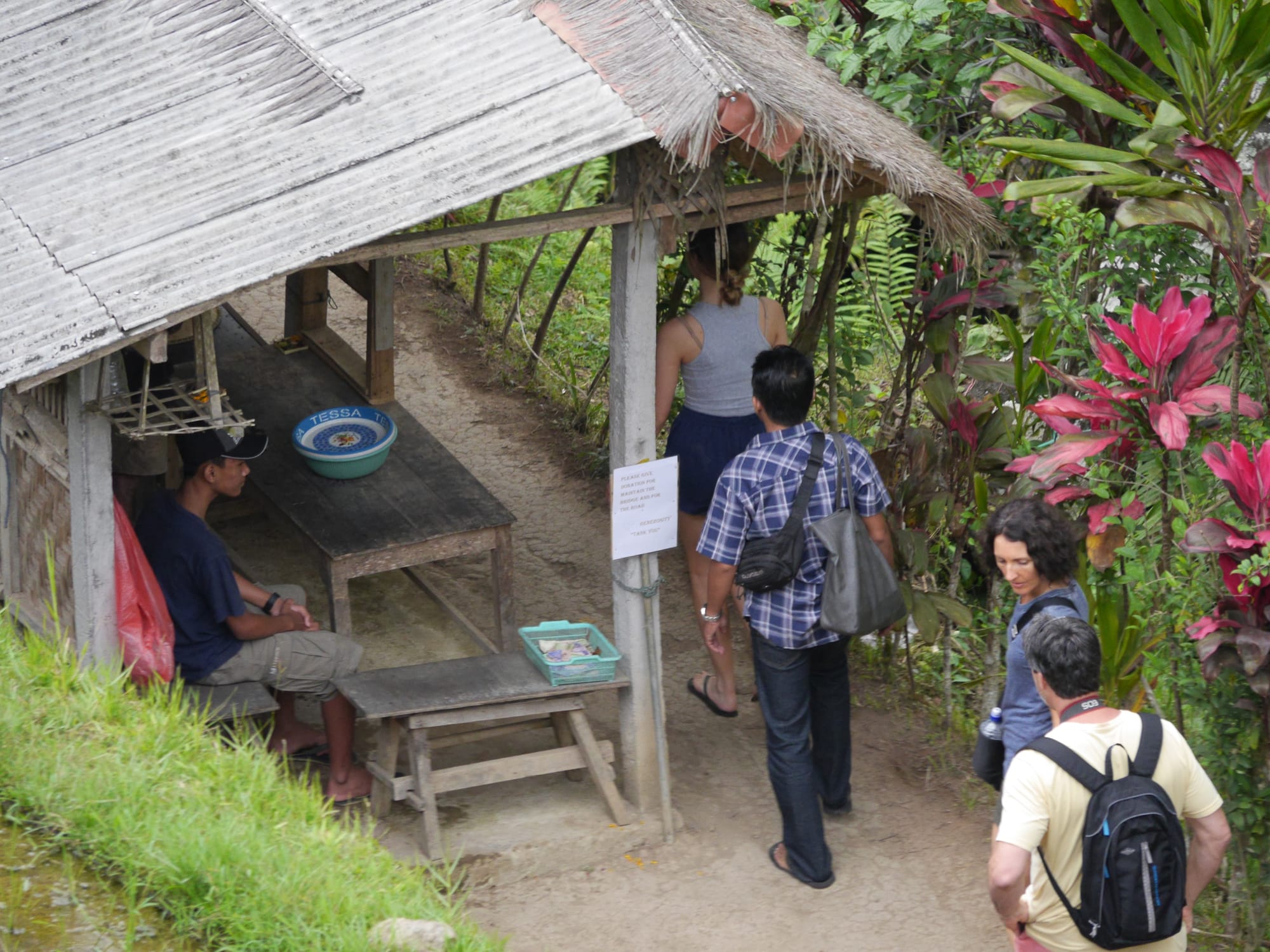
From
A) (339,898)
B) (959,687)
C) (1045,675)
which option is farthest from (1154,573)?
(339,898)

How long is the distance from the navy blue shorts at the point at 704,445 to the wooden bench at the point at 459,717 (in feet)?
2.88

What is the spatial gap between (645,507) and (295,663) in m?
1.40

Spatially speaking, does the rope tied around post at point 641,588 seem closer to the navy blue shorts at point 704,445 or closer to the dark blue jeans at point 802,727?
the dark blue jeans at point 802,727

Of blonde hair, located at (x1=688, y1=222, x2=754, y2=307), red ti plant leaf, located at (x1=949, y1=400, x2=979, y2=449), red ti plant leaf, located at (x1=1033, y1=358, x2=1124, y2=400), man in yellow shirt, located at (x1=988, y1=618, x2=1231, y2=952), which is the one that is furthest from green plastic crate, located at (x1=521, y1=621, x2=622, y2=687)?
man in yellow shirt, located at (x1=988, y1=618, x2=1231, y2=952)

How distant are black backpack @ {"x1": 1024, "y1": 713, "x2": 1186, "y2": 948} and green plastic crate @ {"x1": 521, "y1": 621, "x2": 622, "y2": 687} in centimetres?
209

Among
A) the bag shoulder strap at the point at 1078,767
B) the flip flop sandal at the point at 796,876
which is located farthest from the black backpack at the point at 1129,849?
the flip flop sandal at the point at 796,876

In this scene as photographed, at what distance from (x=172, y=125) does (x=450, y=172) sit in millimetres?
1079

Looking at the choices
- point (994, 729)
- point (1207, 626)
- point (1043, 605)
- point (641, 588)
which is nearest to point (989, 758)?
point (994, 729)

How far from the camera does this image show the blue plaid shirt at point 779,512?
14.6 ft

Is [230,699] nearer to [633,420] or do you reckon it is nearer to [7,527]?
[7,527]

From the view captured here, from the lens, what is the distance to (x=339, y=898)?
3.54m

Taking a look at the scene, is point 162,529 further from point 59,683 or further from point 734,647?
point 734,647

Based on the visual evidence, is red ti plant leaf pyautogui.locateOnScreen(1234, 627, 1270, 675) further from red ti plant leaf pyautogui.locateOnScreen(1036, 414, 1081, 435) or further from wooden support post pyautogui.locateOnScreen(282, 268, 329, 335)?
wooden support post pyautogui.locateOnScreen(282, 268, 329, 335)

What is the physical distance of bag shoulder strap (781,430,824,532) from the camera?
4.44m
